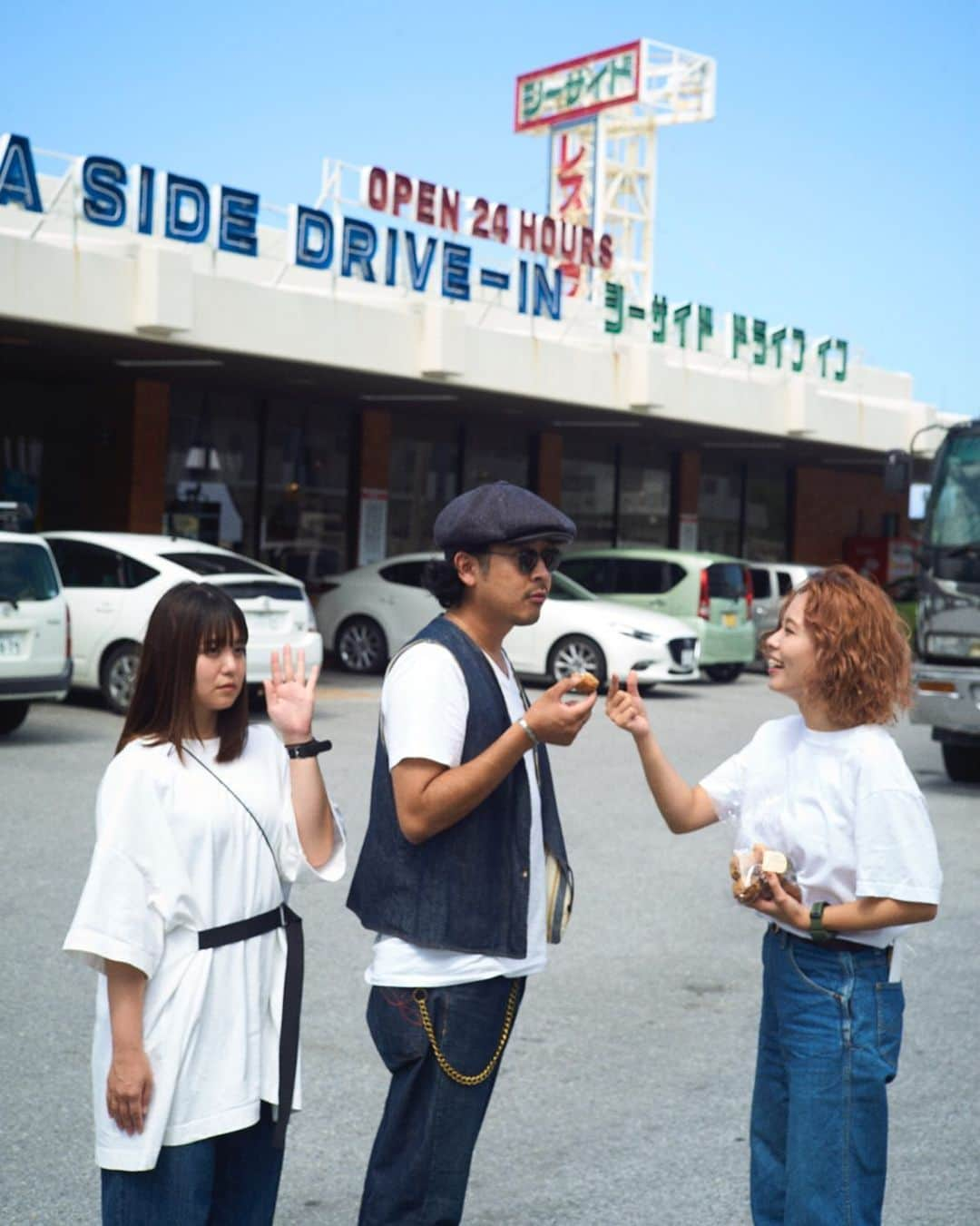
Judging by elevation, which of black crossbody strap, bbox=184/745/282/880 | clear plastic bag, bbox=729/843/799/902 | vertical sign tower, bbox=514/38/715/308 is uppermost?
vertical sign tower, bbox=514/38/715/308

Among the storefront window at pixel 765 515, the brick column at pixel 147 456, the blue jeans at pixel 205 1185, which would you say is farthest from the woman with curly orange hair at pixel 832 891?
the storefront window at pixel 765 515

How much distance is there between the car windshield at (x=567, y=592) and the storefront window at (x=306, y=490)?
18.8ft

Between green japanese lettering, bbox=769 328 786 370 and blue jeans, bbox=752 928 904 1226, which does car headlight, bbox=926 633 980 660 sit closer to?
blue jeans, bbox=752 928 904 1226

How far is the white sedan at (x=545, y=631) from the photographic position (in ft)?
63.2

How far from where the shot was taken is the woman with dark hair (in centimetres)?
289

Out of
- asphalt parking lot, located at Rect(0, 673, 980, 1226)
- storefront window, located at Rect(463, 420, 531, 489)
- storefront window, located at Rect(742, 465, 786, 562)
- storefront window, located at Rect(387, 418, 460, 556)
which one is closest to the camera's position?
asphalt parking lot, located at Rect(0, 673, 980, 1226)

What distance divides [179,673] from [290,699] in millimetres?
239

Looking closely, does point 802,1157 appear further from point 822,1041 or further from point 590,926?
point 590,926

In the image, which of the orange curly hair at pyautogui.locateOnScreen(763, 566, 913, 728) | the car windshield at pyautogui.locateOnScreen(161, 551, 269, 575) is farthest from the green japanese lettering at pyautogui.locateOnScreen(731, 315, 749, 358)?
the orange curly hair at pyautogui.locateOnScreen(763, 566, 913, 728)

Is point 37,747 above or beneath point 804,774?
beneath

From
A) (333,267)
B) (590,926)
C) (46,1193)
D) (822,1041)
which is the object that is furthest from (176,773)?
(333,267)

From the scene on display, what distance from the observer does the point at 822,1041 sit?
3.16 meters

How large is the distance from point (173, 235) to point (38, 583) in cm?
710

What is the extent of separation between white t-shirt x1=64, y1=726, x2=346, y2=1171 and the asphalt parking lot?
1.43m
